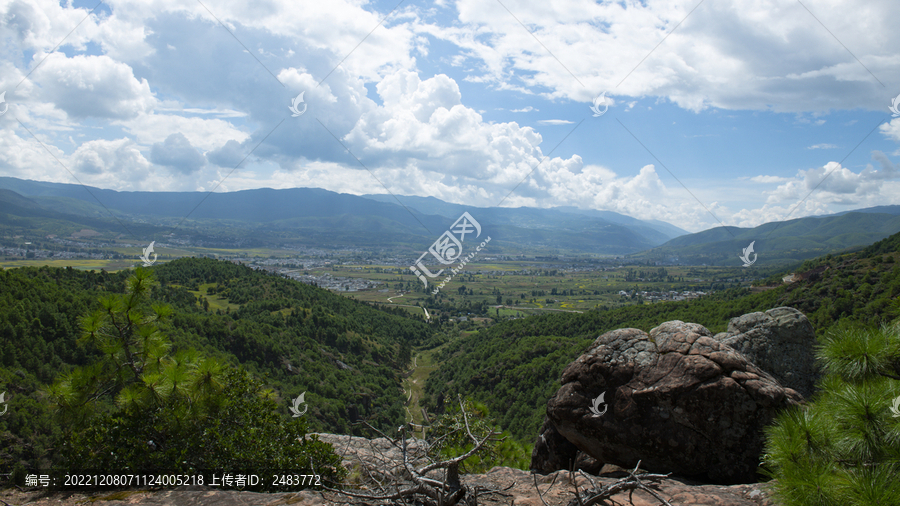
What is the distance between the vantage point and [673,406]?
747 cm

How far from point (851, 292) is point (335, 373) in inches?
1861

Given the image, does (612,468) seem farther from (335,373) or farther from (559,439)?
(335,373)

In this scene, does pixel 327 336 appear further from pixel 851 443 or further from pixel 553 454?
pixel 851 443

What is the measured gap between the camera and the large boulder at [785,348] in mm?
9914

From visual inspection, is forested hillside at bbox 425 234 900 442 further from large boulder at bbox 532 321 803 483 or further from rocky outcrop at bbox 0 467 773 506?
rocky outcrop at bbox 0 467 773 506

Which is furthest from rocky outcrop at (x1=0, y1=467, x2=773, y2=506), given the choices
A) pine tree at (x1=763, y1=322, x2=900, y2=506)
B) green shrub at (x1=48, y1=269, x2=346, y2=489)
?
pine tree at (x1=763, y1=322, x2=900, y2=506)

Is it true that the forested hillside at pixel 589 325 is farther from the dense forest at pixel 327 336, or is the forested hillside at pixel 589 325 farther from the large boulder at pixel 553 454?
the large boulder at pixel 553 454

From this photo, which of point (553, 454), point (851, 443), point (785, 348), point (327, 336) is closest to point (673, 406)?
point (553, 454)

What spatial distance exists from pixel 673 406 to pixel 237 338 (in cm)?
4428

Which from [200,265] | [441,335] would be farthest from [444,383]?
[200,265]

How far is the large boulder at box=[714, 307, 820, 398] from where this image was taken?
390 inches

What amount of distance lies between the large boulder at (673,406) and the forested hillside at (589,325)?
46.9 feet

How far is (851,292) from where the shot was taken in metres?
27.6

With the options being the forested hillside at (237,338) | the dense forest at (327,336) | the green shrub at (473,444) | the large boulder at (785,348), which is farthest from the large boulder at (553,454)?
the large boulder at (785,348)
